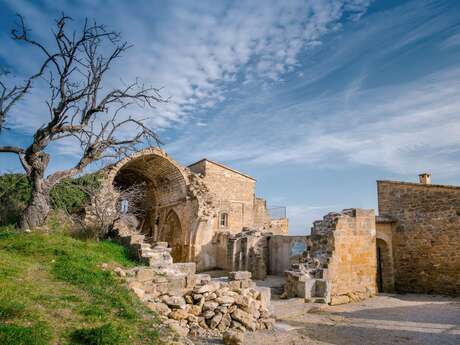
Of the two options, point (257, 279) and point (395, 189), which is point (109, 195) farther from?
point (395, 189)

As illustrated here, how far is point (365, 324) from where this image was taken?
8102mm

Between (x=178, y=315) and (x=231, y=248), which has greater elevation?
(x=231, y=248)

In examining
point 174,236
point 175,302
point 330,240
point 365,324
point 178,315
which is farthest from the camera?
point 174,236

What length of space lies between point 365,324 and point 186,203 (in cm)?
1151

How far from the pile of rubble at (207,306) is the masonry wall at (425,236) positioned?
356 inches

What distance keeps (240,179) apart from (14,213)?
48.2 feet

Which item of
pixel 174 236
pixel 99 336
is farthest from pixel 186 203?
pixel 99 336

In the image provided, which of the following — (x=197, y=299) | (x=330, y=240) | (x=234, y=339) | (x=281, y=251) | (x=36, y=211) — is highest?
(x=36, y=211)

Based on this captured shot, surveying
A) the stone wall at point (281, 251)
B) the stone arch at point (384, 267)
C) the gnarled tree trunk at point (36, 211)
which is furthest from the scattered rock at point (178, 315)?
the stone arch at point (384, 267)

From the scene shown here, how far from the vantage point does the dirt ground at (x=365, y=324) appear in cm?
677

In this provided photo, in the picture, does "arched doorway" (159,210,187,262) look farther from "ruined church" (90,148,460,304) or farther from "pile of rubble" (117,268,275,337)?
"pile of rubble" (117,268,275,337)

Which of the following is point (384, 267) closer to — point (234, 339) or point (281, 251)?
point (281, 251)

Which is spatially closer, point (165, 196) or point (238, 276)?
point (238, 276)

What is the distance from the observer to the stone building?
1738 cm
